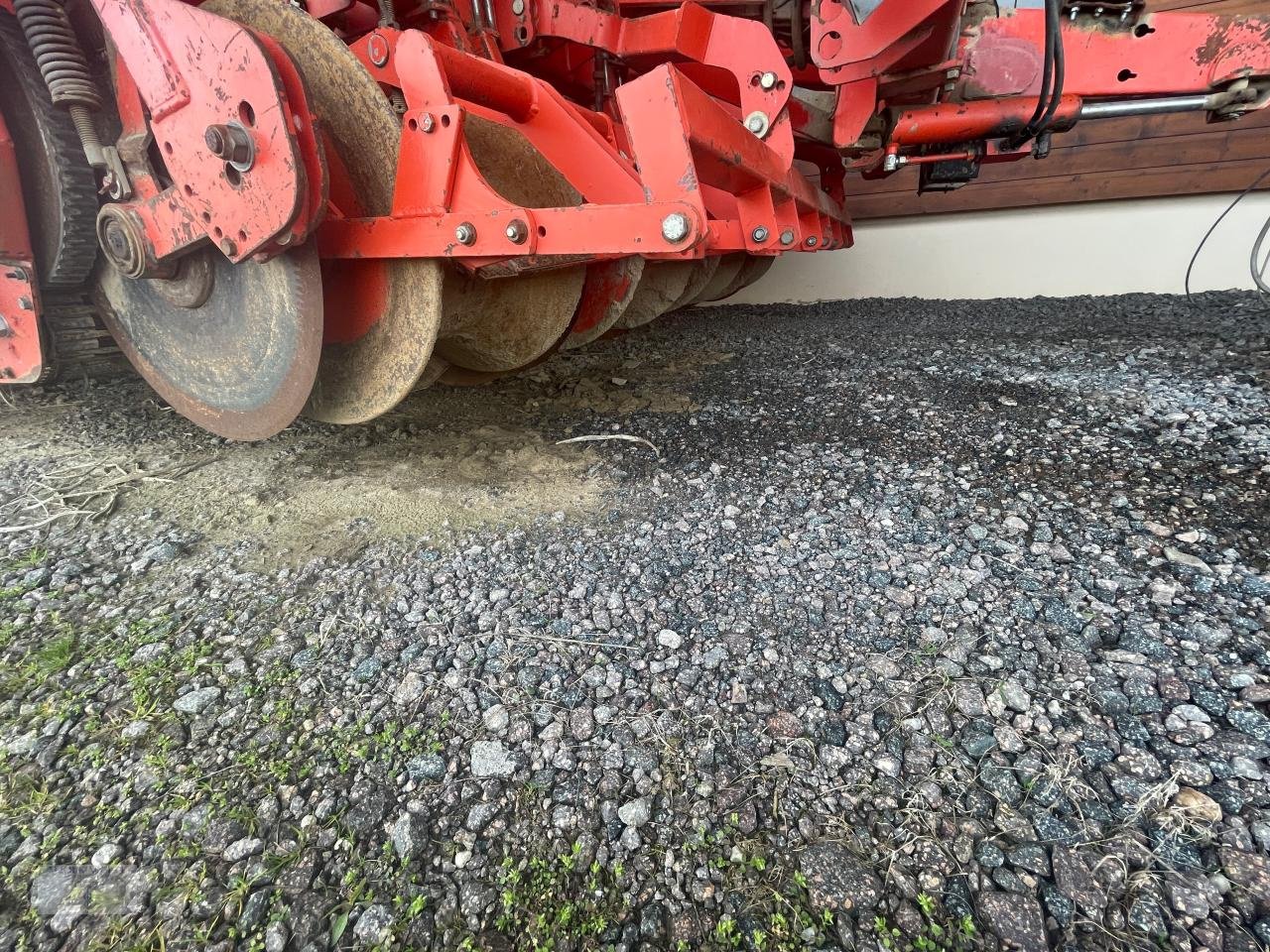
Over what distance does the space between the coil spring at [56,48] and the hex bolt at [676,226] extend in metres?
1.88

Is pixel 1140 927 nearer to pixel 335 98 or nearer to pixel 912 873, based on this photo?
pixel 912 873

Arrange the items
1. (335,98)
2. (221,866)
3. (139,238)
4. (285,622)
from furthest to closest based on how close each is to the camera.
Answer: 1. (139,238)
2. (335,98)
3. (285,622)
4. (221,866)

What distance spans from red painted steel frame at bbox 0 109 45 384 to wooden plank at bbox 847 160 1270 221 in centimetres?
521

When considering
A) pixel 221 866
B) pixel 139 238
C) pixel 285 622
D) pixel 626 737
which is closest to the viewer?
pixel 221 866

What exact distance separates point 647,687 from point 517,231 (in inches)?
48.1

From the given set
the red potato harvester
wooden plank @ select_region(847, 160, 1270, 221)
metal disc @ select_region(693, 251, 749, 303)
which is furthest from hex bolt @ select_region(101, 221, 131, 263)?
wooden plank @ select_region(847, 160, 1270, 221)

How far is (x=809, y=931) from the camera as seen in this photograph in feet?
3.06

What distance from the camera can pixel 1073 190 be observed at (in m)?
4.85

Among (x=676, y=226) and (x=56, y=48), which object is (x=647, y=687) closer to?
(x=676, y=226)

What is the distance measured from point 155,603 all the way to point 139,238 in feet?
3.89

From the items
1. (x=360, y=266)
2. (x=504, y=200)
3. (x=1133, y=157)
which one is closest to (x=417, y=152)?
(x=504, y=200)

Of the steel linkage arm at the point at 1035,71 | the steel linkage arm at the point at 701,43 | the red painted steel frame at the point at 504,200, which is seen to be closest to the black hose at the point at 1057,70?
the steel linkage arm at the point at 1035,71

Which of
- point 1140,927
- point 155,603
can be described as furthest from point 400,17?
point 1140,927

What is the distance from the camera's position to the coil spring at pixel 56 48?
6.15 feet
